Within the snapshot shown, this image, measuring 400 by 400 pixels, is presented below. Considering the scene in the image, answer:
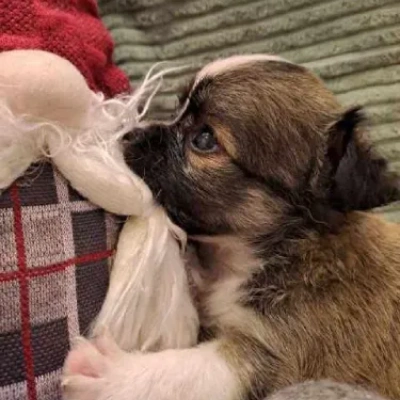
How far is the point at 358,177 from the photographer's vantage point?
1.34m

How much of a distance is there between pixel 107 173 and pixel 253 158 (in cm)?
34

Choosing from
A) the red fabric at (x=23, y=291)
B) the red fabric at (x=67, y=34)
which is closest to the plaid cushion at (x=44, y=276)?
the red fabric at (x=23, y=291)

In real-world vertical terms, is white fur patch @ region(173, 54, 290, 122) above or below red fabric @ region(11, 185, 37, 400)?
above

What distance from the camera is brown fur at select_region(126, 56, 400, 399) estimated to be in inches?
52.7

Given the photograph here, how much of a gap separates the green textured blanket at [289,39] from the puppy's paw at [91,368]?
0.89 metres

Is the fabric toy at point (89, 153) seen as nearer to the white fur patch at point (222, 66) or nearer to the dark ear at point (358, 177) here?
the white fur patch at point (222, 66)

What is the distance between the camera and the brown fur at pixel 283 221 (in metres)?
1.34

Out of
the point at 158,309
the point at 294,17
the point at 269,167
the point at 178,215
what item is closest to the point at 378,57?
the point at 294,17

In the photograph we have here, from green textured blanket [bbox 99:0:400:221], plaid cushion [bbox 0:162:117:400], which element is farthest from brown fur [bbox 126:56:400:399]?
green textured blanket [bbox 99:0:400:221]

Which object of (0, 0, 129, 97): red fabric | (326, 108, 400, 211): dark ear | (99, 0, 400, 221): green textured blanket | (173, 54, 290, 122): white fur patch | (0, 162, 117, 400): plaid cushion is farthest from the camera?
(99, 0, 400, 221): green textured blanket

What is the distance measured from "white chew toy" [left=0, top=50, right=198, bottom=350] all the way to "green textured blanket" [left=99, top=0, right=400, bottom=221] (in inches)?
28.4

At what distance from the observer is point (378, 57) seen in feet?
6.63

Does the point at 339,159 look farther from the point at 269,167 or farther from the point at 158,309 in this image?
the point at 158,309

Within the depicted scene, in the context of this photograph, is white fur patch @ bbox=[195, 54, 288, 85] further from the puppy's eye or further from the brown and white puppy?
the puppy's eye
